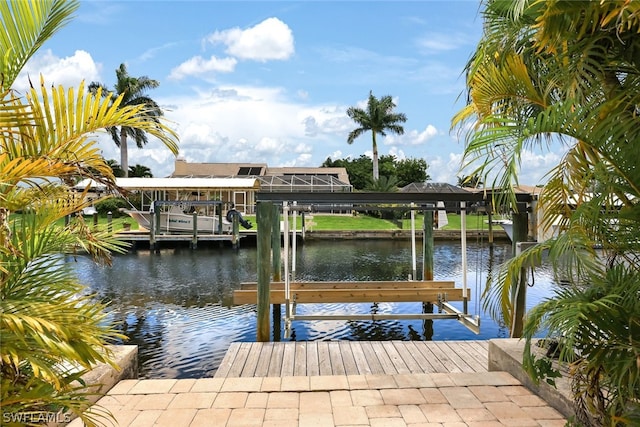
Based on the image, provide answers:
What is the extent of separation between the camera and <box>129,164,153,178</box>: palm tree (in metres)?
41.0

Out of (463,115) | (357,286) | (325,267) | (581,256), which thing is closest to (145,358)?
(357,286)

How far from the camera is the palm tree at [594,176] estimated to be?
6.92 ft

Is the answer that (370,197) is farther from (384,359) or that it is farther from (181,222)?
(181,222)

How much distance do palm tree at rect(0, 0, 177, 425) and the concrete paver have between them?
37.0 inches

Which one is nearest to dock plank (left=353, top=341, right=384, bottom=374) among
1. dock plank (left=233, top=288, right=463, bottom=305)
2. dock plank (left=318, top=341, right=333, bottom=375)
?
dock plank (left=318, top=341, right=333, bottom=375)

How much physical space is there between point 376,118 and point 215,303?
107ft

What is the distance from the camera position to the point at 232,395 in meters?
3.08

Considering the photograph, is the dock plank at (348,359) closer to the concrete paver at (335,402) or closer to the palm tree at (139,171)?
the concrete paver at (335,402)

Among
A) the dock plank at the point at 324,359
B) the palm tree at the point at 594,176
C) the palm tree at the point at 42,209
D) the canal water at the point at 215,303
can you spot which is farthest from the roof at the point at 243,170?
the palm tree at the point at 42,209

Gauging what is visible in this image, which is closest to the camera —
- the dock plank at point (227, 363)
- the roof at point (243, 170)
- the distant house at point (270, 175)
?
the dock plank at point (227, 363)

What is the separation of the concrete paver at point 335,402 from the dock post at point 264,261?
1.74 metres

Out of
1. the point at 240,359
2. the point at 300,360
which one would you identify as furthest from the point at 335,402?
the point at 240,359

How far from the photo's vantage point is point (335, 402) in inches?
117

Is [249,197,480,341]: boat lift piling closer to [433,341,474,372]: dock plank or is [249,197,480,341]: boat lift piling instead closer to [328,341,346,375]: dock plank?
[328,341,346,375]: dock plank
